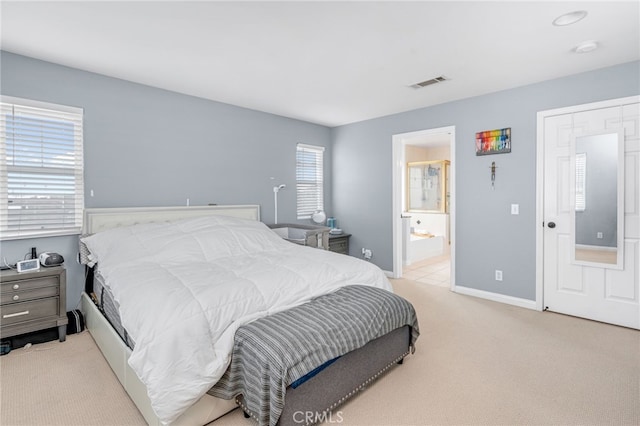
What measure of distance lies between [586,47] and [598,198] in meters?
1.42

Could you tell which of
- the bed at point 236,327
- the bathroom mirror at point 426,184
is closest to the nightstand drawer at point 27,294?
the bed at point 236,327

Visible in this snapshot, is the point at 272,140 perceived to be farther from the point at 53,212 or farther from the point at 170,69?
the point at 53,212

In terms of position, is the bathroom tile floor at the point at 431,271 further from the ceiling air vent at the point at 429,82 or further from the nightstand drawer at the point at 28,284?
the nightstand drawer at the point at 28,284

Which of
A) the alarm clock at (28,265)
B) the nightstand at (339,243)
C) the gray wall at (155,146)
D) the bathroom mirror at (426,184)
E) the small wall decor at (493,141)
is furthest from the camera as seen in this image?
the bathroom mirror at (426,184)

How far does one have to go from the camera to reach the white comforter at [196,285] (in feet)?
5.13

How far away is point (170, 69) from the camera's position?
3039 mm

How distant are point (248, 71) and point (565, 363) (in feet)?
11.8

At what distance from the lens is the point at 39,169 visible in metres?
2.86

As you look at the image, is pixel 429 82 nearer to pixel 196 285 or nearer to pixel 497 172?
pixel 497 172

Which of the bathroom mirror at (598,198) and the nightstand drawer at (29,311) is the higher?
the bathroom mirror at (598,198)

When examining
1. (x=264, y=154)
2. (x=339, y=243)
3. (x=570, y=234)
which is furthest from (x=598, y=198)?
(x=264, y=154)

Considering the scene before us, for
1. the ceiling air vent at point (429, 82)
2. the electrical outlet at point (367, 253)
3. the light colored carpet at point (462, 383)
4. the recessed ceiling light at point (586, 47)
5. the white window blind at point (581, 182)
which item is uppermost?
the ceiling air vent at point (429, 82)

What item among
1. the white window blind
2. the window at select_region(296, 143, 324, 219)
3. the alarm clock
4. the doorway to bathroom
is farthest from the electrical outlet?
the alarm clock

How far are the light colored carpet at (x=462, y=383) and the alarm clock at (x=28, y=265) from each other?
0.64m
